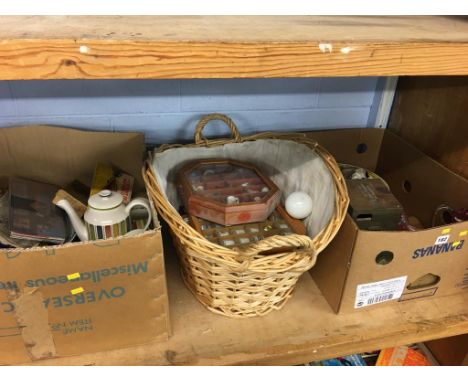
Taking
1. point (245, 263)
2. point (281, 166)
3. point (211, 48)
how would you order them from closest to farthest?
point (211, 48)
point (245, 263)
point (281, 166)

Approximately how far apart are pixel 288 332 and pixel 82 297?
0.39m

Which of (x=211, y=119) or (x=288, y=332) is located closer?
(x=288, y=332)

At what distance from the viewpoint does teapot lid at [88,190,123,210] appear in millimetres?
705

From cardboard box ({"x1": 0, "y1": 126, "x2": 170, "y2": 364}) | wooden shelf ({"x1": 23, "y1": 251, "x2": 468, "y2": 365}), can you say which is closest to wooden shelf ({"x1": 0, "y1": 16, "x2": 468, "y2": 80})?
cardboard box ({"x1": 0, "y1": 126, "x2": 170, "y2": 364})

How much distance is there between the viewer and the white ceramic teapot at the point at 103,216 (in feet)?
2.31

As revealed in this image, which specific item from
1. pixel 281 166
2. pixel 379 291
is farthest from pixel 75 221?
pixel 379 291

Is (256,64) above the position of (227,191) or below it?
above

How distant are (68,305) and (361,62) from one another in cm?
57

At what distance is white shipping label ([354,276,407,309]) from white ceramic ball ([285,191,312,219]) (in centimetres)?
18

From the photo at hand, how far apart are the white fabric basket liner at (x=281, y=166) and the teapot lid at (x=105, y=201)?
0.39ft

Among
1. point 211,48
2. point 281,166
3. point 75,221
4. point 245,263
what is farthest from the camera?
point 281,166

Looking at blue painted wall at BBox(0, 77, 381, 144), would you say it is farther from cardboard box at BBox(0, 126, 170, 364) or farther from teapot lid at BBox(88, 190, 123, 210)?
cardboard box at BBox(0, 126, 170, 364)

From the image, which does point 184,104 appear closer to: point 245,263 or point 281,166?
point 281,166

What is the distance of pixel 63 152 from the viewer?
36.3 inches
